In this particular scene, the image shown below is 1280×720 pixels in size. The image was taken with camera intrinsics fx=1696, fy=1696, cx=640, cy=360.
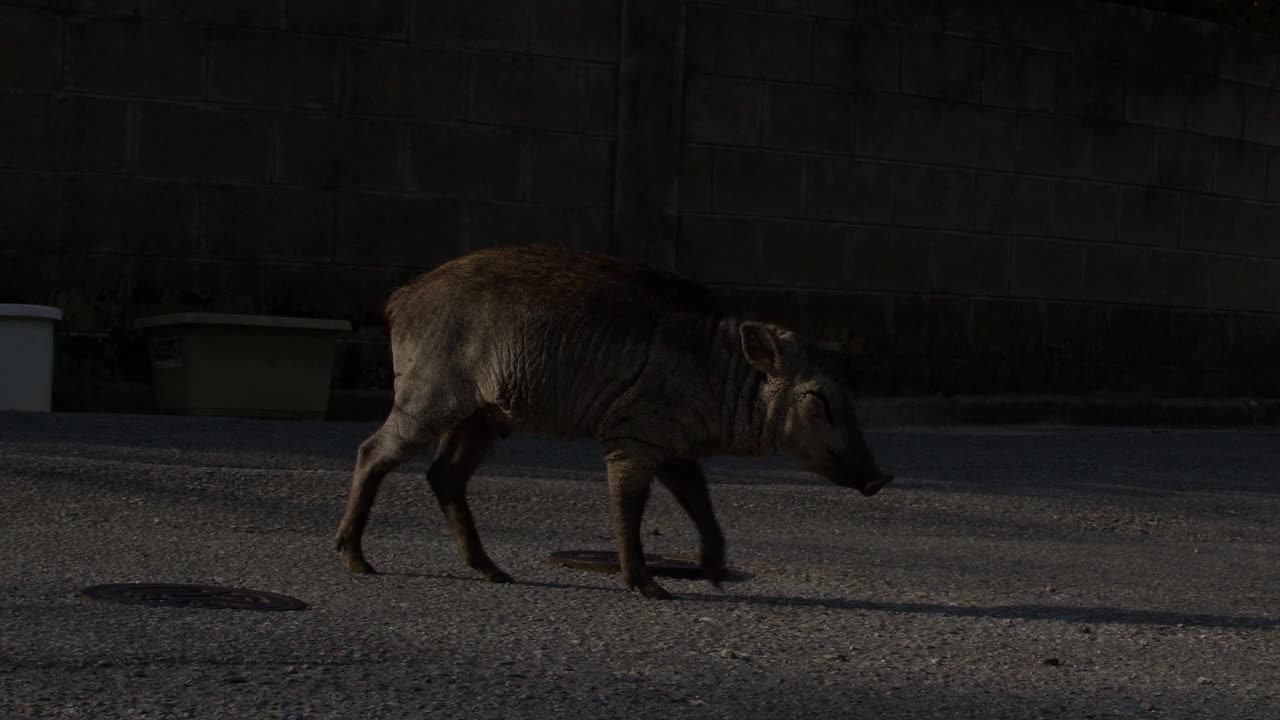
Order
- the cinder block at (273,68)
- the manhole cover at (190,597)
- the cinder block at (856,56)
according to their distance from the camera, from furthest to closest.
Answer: the cinder block at (856,56), the cinder block at (273,68), the manhole cover at (190,597)

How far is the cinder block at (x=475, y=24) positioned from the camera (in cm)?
1076

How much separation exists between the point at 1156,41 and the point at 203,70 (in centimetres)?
734

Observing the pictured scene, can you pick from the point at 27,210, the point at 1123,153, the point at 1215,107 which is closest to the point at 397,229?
the point at 27,210

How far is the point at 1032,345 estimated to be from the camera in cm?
1274

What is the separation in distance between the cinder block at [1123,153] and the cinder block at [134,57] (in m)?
6.75

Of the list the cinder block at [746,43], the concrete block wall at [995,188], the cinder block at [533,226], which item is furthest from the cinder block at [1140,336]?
the cinder block at [533,226]

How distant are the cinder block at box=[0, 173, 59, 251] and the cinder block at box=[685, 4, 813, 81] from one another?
13.7 ft

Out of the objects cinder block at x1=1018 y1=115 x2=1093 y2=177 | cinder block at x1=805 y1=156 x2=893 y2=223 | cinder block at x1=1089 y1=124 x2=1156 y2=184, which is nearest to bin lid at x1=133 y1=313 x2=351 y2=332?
cinder block at x1=805 y1=156 x2=893 y2=223

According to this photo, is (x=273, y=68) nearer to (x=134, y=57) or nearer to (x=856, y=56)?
(x=134, y=57)

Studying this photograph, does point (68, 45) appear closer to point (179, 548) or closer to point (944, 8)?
point (179, 548)

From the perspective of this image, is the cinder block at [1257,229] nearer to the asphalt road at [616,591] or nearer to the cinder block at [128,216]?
the asphalt road at [616,591]

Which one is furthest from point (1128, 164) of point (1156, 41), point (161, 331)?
point (161, 331)

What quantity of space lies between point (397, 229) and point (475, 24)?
55.7 inches

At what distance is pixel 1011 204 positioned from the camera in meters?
12.6
